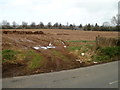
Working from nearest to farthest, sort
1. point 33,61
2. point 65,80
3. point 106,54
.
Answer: point 65,80 < point 33,61 < point 106,54

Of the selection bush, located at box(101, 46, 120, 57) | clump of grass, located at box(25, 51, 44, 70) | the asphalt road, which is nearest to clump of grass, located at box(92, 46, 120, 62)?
bush, located at box(101, 46, 120, 57)

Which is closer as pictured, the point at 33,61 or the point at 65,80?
the point at 65,80

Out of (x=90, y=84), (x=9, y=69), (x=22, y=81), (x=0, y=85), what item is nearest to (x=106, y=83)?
(x=90, y=84)

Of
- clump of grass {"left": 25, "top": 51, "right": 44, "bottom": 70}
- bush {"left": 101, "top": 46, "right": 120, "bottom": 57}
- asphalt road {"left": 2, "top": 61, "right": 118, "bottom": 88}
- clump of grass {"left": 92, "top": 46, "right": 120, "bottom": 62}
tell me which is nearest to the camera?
asphalt road {"left": 2, "top": 61, "right": 118, "bottom": 88}

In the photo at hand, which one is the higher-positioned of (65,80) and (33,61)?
(33,61)

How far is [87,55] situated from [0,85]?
308 inches

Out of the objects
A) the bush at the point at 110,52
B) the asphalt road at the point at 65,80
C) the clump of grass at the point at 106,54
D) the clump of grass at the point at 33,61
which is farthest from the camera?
the bush at the point at 110,52

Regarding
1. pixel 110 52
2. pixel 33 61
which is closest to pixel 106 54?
pixel 110 52

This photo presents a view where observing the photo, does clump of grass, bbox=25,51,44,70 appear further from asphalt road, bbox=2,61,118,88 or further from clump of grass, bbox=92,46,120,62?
clump of grass, bbox=92,46,120,62

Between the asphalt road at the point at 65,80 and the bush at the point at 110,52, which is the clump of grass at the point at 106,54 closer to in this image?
the bush at the point at 110,52

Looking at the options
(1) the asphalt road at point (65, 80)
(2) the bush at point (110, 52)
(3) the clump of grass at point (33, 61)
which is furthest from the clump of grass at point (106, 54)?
(3) the clump of grass at point (33, 61)

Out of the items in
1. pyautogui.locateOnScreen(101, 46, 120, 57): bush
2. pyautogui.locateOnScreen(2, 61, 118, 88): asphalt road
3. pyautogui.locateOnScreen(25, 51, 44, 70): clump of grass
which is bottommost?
pyautogui.locateOnScreen(2, 61, 118, 88): asphalt road

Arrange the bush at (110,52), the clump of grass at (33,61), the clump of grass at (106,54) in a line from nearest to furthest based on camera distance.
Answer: the clump of grass at (33,61) → the clump of grass at (106,54) → the bush at (110,52)

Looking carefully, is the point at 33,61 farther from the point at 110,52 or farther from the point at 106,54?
the point at 110,52
